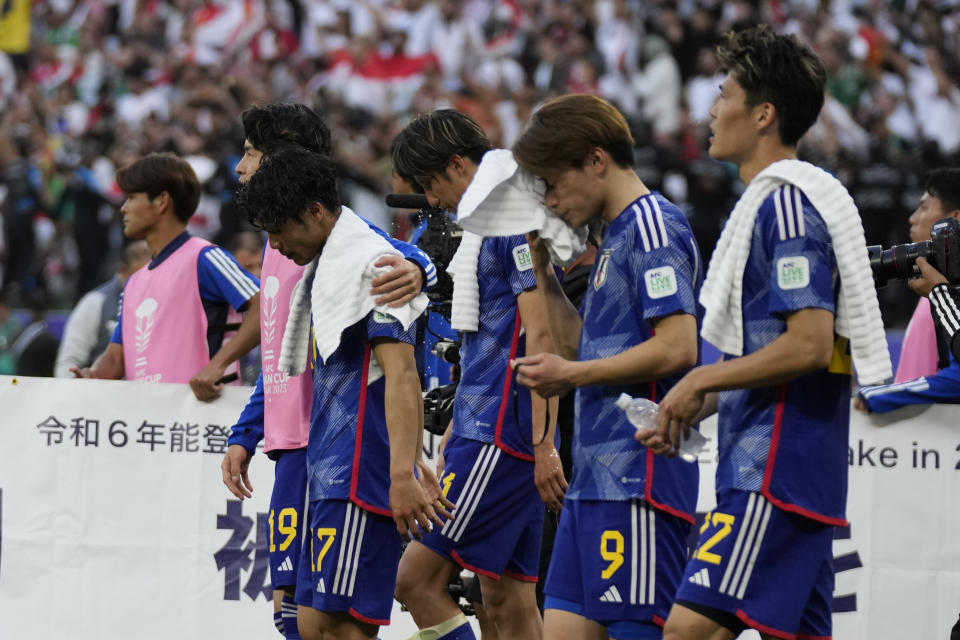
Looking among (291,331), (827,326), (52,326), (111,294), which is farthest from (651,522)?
(52,326)

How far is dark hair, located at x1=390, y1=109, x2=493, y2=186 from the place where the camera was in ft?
15.7

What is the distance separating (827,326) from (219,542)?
3.96 metres

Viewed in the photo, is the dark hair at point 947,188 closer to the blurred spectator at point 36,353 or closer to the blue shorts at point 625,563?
the blue shorts at point 625,563

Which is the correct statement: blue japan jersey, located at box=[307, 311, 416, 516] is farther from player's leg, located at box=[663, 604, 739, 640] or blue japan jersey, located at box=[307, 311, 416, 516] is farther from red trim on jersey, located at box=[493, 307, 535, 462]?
player's leg, located at box=[663, 604, 739, 640]

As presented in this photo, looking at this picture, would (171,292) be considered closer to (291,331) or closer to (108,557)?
(108,557)

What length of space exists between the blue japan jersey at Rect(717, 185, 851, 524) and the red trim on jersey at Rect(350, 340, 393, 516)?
1.16 m

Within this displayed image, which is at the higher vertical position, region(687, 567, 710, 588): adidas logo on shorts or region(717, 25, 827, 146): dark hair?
region(717, 25, 827, 146): dark hair

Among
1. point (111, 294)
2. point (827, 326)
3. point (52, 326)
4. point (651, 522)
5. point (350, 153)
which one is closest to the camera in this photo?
point (827, 326)

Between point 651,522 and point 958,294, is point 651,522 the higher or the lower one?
the lower one

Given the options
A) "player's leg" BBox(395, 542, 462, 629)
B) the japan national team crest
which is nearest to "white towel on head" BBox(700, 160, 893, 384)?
the japan national team crest

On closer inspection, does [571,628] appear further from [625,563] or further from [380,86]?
[380,86]

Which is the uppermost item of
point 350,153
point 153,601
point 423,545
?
point 350,153

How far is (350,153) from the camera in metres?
14.6

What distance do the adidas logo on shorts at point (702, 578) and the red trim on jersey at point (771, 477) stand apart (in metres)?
0.22
